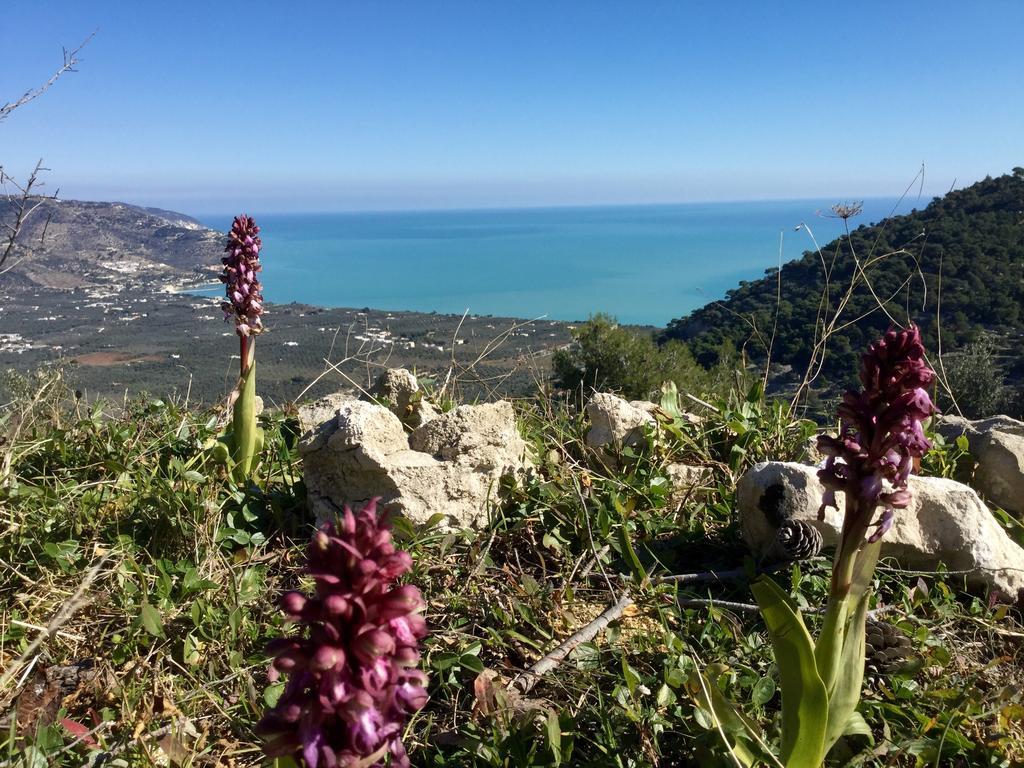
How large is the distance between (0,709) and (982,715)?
3273 millimetres

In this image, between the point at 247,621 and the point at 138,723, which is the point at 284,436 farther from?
the point at 138,723

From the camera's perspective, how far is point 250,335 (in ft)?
14.5

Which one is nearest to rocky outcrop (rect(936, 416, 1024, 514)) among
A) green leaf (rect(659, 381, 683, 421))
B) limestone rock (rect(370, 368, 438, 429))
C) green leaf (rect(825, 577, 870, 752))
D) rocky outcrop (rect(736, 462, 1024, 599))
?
rocky outcrop (rect(736, 462, 1024, 599))

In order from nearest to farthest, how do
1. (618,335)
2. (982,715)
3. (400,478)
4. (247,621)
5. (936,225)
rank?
(982,715), (247,621), (400,478), (618,335), (936,225)

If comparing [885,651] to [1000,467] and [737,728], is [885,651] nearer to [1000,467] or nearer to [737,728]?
[737,728]

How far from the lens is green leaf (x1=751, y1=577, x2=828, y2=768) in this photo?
189 cm

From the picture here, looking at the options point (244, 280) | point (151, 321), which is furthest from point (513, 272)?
point (244, 280)

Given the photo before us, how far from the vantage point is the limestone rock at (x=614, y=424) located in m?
4.10

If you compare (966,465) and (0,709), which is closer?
(0,709)

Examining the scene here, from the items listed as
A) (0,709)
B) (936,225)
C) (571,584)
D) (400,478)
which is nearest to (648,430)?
(571,584)

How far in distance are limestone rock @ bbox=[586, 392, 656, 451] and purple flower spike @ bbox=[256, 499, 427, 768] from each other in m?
2.94

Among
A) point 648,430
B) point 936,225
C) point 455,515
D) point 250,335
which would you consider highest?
point 936,225

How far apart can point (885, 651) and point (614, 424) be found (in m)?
1.85

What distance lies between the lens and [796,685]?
193cm
